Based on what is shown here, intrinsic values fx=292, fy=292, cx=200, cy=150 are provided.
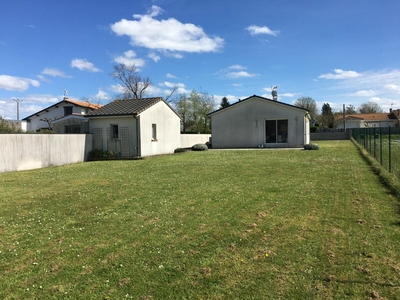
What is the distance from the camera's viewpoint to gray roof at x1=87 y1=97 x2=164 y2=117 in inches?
741

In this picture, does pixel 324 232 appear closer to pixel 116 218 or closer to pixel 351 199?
pixel 351 199

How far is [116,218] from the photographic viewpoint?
559 cm

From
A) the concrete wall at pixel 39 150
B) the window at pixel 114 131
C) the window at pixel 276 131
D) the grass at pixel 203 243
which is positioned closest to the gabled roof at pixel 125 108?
the window at pixel 114 131

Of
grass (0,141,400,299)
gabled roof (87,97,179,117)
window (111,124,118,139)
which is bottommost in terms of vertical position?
grass (0,141,400,299)

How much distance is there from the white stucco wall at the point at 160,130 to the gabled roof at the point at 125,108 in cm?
33

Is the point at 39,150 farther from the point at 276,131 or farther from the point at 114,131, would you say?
the point at 276,131

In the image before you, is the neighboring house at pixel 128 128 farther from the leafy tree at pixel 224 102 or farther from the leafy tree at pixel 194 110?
the leafy tree at pixel 224 102

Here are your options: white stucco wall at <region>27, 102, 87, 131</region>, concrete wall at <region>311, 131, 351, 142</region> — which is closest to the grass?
white stucco wall at <region>27, 102, 87, 131</region>

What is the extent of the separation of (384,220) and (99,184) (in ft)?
Result: 25.4

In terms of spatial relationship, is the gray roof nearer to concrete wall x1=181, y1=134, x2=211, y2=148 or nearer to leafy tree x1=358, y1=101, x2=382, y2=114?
concrete wall x1=181, y1=134, x2=211, y2=148

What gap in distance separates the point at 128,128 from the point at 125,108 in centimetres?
179

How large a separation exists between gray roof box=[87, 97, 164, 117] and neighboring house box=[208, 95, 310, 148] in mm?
7685

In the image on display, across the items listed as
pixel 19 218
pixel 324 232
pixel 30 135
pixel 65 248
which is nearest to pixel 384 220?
pixel 324 232

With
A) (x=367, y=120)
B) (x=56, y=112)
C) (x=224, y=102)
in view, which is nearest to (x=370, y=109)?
(x=367, y=120)
